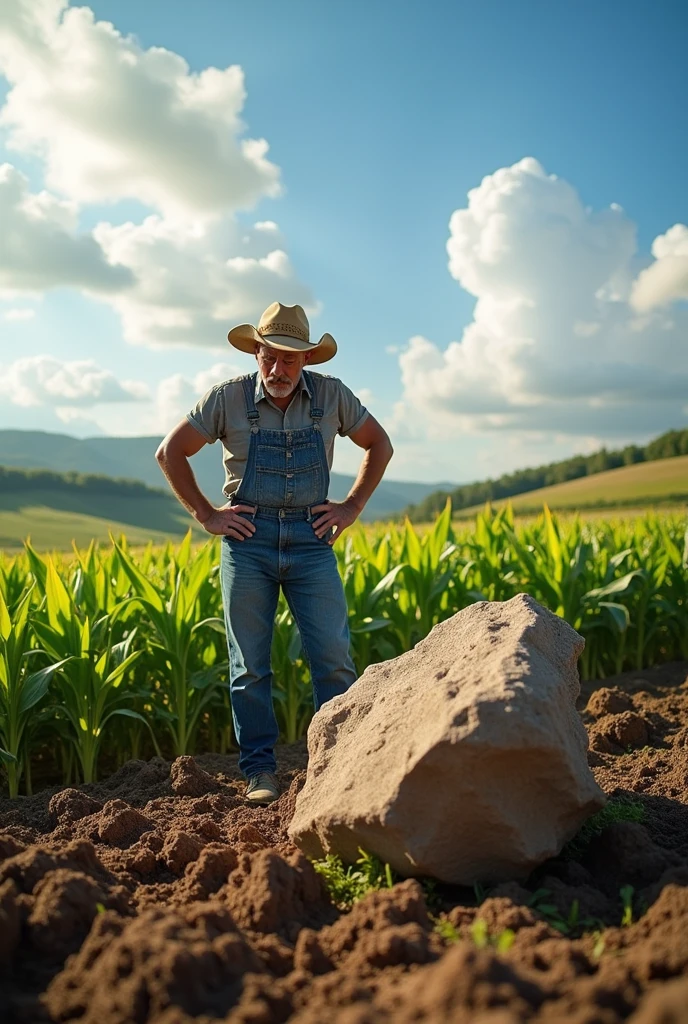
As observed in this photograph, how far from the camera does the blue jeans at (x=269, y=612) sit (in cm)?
381

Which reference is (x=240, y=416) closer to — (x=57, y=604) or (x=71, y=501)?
(x=57, y=604)

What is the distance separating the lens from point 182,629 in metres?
4.64

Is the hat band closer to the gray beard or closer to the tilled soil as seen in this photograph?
the gray beard

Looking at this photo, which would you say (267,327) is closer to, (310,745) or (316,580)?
(316,580)

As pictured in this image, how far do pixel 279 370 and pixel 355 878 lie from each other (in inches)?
84.0

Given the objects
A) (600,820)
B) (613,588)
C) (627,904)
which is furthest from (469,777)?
(613,588)

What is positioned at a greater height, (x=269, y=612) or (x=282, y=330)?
(x=282, y=330)

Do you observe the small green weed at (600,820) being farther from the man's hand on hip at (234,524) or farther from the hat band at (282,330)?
the hat band at (282,330)

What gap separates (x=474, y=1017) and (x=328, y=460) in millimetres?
2728

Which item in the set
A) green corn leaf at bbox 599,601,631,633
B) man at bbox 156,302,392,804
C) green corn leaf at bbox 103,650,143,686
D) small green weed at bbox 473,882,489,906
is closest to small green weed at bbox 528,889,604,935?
small green weed at bbox 473,882,489,906

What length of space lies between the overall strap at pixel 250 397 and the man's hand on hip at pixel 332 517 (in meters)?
0.51

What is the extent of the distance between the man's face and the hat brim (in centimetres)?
4

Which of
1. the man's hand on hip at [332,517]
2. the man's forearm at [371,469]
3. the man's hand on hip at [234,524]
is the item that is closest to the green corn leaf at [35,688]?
the man's hand on hip at [234,524]

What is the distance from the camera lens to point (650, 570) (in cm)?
695
